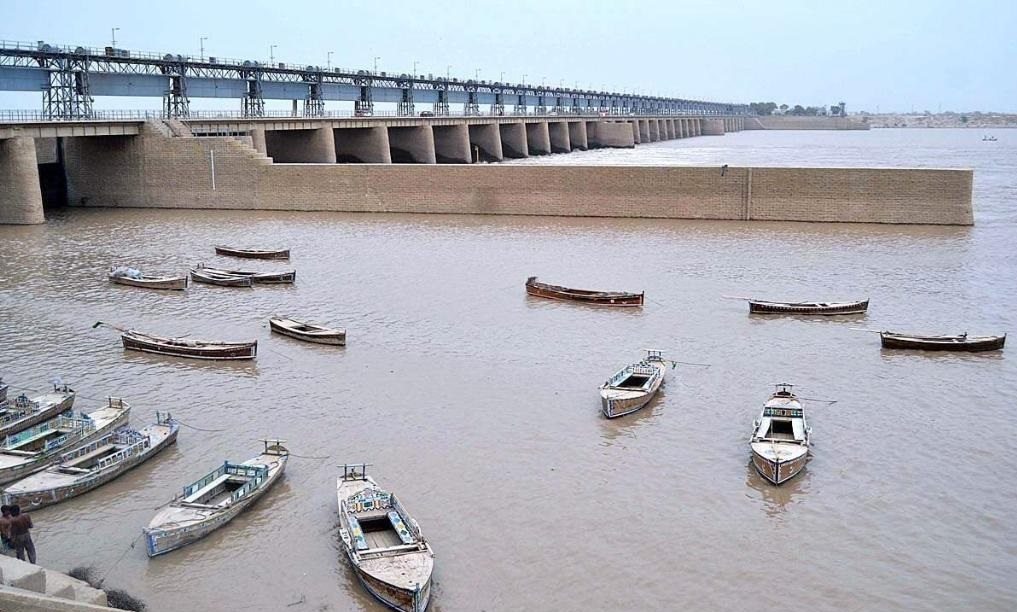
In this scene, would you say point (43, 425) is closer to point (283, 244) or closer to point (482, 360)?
point (482, 360)

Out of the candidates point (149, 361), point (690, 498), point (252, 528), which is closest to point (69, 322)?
point (149, 361)

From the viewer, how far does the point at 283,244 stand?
140ft

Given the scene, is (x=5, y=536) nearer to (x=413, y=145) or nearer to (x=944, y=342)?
(x=944, y=342)

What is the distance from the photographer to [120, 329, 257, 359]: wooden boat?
961 inches

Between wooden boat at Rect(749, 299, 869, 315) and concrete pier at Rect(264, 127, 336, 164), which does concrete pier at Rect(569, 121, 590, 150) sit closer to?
concrete pier at Rect(264, 127, 336, 164)

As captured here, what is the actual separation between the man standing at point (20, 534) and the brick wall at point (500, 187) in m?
37.4

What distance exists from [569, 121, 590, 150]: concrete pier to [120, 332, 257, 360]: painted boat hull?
97.1 meters

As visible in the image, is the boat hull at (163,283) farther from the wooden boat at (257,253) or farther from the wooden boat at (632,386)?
the wooden boat at (632,386)

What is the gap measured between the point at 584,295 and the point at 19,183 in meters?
28.6

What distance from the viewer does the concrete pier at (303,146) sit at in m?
62.0

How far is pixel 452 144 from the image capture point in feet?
267

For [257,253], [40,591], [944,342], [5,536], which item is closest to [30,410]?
[5,536]

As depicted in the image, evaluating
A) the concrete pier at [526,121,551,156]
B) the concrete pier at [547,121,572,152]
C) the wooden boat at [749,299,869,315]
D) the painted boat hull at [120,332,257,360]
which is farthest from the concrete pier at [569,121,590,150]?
the painted boat hull at [120,332,257,360]

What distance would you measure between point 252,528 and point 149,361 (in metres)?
10.4
